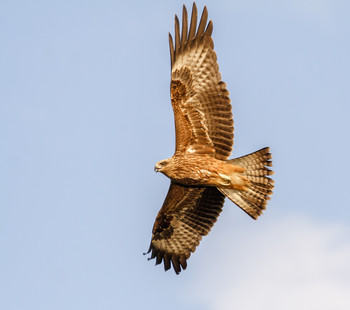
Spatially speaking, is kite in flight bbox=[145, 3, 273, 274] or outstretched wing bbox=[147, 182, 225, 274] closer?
kite in flight bbox=[145, 3, 273, 274]

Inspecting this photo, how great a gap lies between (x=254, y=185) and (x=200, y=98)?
199cm

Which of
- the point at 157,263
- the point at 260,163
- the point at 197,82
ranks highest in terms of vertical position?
the point at 197,82

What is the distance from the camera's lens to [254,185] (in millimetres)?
16266

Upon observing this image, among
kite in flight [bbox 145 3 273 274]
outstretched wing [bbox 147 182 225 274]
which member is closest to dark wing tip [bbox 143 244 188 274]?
outstretched wing [bbox 147 182 225 274]

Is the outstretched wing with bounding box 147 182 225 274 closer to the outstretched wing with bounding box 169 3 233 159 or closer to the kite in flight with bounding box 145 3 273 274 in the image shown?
the kite in flight with bounding box 145 3 273 274

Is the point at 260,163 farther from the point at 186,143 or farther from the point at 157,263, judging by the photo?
the point at 157,263

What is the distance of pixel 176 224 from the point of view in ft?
57.6

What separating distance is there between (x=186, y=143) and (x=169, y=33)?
220 cm

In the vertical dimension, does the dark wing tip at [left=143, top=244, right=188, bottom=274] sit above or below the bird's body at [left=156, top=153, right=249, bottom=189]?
below

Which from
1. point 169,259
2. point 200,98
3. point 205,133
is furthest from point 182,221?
point 200,98

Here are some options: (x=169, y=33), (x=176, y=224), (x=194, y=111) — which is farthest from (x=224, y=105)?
(x=176, y=224)

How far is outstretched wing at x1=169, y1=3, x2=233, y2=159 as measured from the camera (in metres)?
15.9

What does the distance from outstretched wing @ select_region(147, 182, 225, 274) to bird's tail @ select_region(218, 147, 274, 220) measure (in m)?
0.74

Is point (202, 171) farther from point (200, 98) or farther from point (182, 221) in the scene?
point (182, 221)
